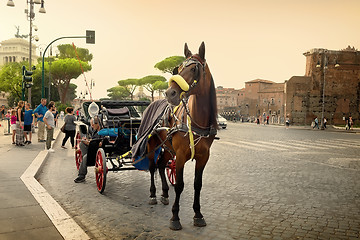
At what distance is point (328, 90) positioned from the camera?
46.2 m

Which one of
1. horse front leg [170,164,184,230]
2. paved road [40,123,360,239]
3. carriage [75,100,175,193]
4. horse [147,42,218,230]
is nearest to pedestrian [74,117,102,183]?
carriage [75,100,175,193]

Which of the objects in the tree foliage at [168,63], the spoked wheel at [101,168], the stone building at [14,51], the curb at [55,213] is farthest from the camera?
the stone building at [14,51]

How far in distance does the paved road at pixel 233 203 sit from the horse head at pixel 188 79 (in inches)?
72.5

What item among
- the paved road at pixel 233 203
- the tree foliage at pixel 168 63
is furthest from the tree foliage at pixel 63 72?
the paved road at pixel 233 203

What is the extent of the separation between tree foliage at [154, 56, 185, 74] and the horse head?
7071 cm

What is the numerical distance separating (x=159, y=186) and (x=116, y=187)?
89 centimetres

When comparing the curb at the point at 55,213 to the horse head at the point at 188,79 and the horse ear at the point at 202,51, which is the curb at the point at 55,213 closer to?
the horse head at the point at 188,79

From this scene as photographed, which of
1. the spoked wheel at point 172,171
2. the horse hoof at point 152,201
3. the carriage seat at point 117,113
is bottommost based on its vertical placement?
the horse hoof at point 152,201

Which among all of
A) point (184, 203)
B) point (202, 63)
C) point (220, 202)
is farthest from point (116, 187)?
point (202, 63)

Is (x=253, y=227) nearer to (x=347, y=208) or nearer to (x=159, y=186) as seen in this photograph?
(x=347, y=208)

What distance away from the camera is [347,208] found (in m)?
5.32

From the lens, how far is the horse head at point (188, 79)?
3771 millimetres

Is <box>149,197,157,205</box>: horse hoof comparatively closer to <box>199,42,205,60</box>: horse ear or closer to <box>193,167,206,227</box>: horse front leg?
<box>193,167,206,227</box>: horse front leg

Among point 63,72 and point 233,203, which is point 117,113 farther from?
point 63,72
